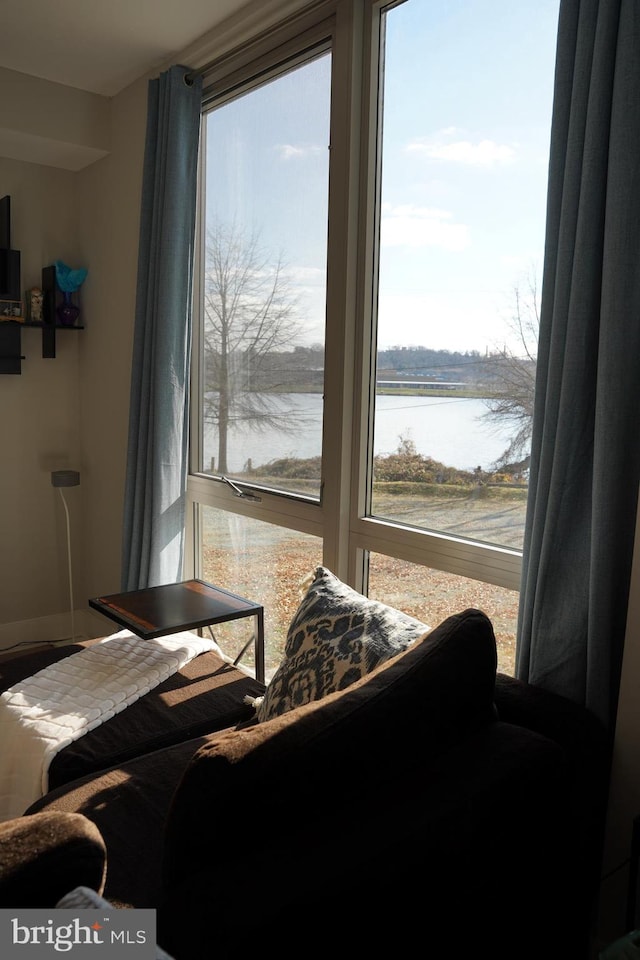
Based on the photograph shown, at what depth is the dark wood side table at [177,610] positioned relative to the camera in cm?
242

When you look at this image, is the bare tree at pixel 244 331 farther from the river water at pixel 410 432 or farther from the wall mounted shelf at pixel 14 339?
the wall mounted shelf at pixel 14 339

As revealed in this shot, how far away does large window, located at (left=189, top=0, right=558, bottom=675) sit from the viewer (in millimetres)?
2111

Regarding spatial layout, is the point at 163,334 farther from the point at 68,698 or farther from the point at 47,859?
the point at 47,859

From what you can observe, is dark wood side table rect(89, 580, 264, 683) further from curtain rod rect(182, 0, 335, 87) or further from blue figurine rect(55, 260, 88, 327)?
curtain rod rect(182, 0, 335, 87)

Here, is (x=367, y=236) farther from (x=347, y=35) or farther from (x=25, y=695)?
(x=25, y=695)

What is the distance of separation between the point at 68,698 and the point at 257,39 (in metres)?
2.44

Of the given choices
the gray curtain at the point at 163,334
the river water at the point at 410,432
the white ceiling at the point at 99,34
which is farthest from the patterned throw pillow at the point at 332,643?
the white ceiling at the point at 99,34

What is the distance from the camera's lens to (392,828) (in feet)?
3.77

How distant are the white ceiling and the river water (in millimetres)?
1505

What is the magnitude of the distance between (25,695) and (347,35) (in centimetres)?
230

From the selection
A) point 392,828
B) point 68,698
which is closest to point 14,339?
point 68,698

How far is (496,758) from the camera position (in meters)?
1.33

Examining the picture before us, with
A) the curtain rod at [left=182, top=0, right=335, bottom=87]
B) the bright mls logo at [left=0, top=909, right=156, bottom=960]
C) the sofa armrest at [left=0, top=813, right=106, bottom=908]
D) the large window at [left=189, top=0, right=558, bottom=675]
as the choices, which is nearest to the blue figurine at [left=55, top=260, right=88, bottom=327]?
the large window at [left=189, top=0, right=558, bottom=675]

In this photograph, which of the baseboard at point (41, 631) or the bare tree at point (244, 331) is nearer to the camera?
the bare tree at point (244, 331)
